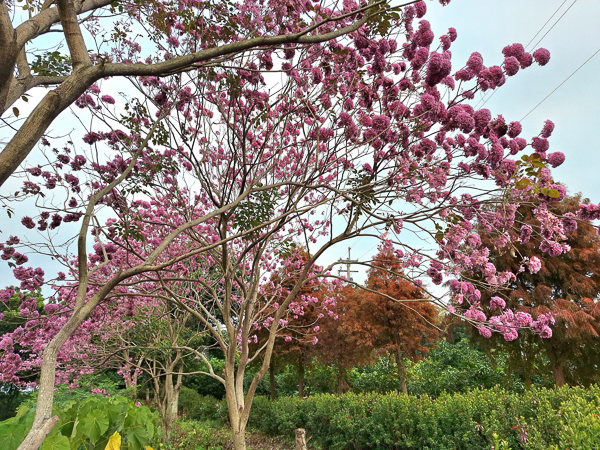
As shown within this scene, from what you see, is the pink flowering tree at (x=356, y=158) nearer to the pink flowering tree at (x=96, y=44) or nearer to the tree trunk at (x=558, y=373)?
the pink flowering tree at (x=96, y=44)

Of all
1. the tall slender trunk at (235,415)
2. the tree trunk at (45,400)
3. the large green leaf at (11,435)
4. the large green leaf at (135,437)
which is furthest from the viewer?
the tall slender trunk at (235,415)

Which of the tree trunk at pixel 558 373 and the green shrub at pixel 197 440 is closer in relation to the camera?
the green shrub at pixel 197 440

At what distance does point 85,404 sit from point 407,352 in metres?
8.41

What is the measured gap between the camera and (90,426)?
97.8 inches

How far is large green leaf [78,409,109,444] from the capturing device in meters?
2.47

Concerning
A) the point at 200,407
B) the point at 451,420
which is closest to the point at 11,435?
the point at 451,420

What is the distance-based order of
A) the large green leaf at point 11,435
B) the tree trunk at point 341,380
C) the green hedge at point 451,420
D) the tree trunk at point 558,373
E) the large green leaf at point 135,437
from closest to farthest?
the large green leaf at point 11,435
the large green leaf at point 135,437
the green hedge at point 451,420
the tree trunk at point 558,373
the tree trunk at point 341,380

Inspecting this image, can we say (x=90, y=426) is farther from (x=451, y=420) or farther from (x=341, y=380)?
(x=341, y=380)

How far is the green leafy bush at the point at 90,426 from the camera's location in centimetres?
230

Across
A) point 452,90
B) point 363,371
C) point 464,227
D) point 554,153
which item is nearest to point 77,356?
point 464,227

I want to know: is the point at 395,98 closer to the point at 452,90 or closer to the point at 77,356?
the point at 452,90

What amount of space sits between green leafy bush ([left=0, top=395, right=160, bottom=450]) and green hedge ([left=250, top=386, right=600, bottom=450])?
11.2ft

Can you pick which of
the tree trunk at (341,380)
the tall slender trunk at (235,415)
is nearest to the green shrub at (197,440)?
the tall slender trunk at (235,415)

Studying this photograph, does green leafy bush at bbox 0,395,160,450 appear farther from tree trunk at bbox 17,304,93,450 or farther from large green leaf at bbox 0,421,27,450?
tree trunk at bbox 17,304,93,450
